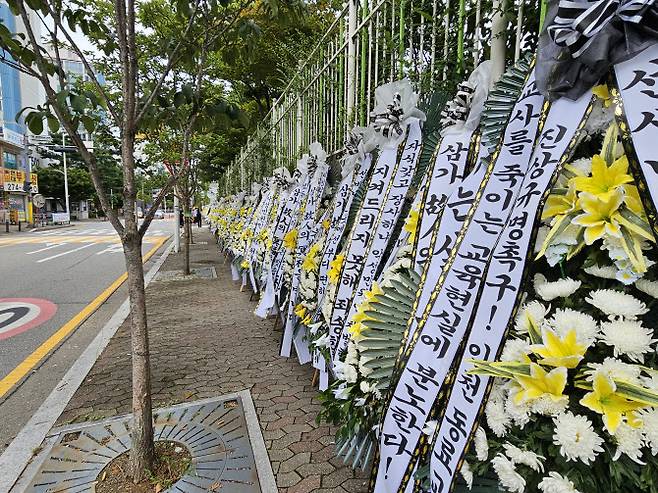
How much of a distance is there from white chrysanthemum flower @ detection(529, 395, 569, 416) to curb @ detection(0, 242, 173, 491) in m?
2.67

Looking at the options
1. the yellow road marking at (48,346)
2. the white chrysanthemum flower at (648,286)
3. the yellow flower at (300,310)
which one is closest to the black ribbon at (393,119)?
the yellow flower at (300,310)

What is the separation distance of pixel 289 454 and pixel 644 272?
215 centimetres

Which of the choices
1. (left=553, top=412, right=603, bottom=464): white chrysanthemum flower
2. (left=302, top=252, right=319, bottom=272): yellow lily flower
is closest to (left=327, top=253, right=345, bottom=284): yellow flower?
(left=302, top=252, right=319, bottom=272): yellow lily flower

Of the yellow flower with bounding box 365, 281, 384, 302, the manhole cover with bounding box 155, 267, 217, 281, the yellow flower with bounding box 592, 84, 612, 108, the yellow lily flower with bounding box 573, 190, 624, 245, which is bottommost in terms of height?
the manhole cover with bounding box 155, 267, 217, 281

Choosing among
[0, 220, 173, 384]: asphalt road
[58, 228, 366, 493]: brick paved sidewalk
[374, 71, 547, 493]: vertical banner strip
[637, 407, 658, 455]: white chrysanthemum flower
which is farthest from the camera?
[0, 220, 173, 384]: asphalt road

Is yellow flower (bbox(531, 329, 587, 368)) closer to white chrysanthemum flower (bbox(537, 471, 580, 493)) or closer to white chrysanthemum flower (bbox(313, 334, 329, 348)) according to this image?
white chrysanthemum flower (bbox(537, 471, 580, 493))

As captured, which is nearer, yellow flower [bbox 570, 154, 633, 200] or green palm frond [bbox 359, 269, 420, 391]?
yellow flower [bbox 570, 154, 633, 200]

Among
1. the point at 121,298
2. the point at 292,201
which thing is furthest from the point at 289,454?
the point at 121,298

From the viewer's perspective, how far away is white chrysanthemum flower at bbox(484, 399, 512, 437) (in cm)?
133

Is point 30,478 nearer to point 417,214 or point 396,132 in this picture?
point 417,214

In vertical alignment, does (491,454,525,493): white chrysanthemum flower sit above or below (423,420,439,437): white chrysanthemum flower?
above

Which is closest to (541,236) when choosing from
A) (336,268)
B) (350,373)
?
(350,373)

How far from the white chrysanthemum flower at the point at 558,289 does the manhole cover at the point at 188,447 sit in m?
1.80

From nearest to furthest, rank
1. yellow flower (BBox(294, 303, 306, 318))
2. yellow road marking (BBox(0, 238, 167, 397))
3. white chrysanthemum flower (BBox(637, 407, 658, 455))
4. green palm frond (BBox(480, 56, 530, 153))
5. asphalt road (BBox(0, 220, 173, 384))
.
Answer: white chrysanthemum flower (BBox(637, 407, 658, 455)) → green palm frond (BBox(480, 56, 530, 153)) → yellow flower (BBox(294, 303, 306, 318)) → yellow road marking (BBox(0, 238, 167, 397)) → asphalt road (BBox(0, 220, 173, 384))
